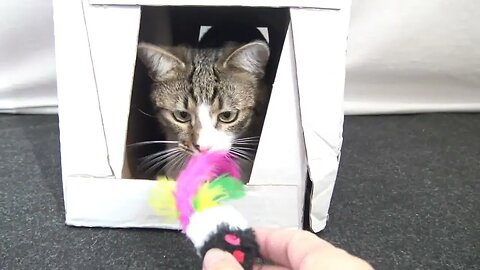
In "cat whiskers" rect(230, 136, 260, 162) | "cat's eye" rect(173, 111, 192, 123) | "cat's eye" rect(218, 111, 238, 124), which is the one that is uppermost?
"cat's eye" rect(218, 111, 238, 124)

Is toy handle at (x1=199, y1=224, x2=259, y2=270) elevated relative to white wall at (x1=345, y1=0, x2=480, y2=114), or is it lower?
elevated

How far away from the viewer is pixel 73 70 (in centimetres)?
95

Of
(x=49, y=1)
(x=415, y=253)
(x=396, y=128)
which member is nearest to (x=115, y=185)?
(x=415, y=253)

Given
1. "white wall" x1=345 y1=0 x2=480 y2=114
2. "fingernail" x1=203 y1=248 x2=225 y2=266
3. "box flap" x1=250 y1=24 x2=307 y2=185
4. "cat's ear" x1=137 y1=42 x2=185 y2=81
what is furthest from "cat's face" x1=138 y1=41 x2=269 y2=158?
"white wall" x1=345 y1=0 x2=480 y2=114

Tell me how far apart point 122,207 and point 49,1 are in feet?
2.31

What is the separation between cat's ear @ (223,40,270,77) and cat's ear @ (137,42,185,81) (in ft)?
0.31

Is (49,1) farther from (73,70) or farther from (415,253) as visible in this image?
(415,253)

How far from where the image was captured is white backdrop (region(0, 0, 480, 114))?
154 centimetres

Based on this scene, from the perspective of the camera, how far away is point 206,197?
771 millimetres

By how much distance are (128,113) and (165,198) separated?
179 mm

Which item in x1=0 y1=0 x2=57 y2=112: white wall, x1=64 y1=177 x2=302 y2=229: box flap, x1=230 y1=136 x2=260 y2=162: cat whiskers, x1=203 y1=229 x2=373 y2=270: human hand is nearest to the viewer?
x1=203 y1=229 x2=373 y2=270: human hand

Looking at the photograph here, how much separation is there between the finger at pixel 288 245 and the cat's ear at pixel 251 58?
0.41m

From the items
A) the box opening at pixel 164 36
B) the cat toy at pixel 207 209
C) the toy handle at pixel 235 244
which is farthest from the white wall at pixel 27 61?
the toy handle at pixel 235 244

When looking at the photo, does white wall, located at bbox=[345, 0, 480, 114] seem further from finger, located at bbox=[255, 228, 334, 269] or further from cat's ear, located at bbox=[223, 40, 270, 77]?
finger, located at bbox=[255, 228, 334, 269]
